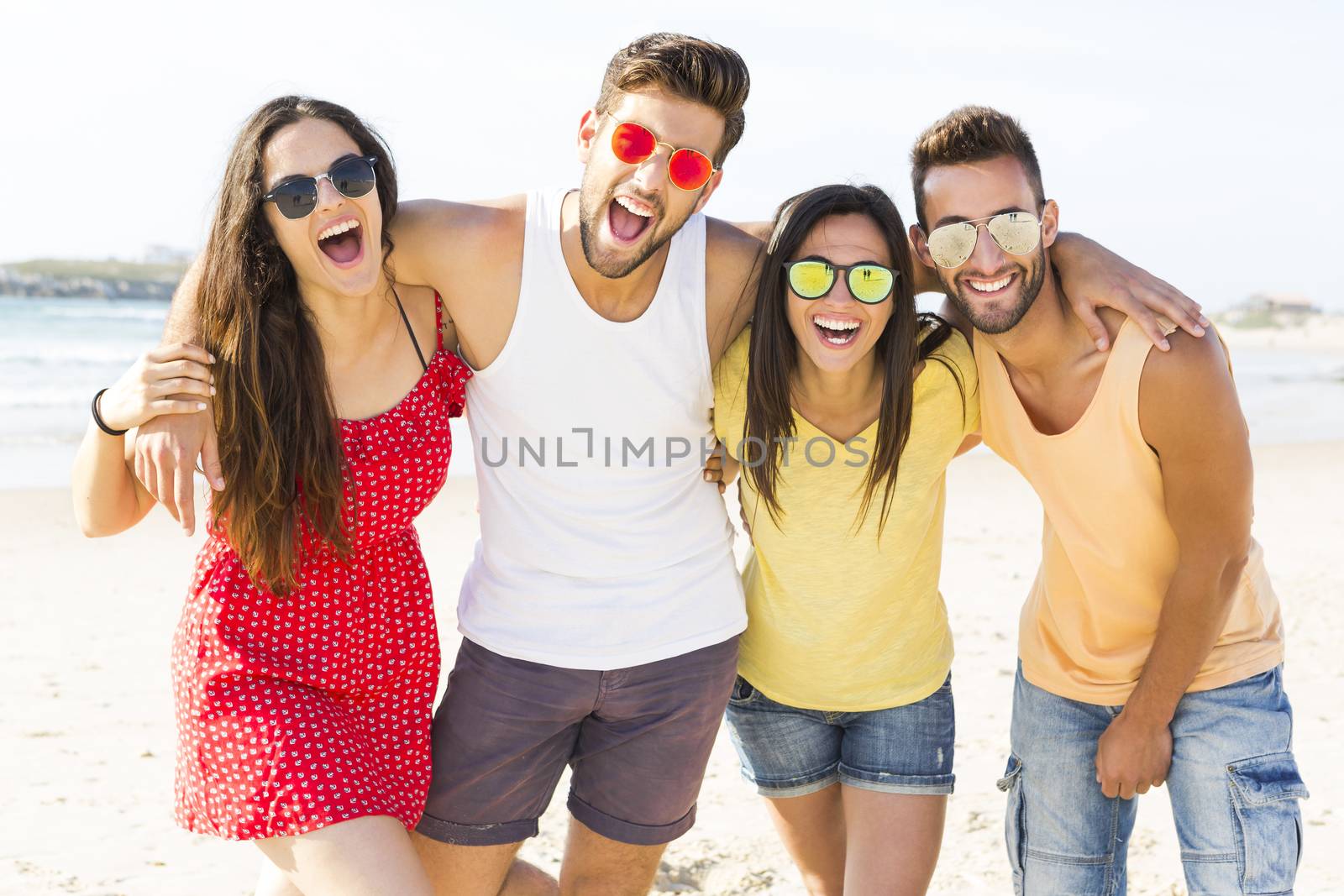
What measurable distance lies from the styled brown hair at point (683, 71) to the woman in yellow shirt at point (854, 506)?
16.0 inches

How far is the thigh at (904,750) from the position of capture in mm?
3465

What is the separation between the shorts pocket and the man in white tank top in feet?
0.51

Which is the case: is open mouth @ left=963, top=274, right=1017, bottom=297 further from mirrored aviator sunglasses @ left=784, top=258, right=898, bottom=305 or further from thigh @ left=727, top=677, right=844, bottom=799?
thigh @ left=727, top=677, right=844, bottom=799

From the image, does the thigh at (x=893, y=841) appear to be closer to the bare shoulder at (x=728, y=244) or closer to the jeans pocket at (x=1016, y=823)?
the jeans pocket at (x=1016, y=823)

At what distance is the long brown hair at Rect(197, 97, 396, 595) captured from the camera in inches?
116

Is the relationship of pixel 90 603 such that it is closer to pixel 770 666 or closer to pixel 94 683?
pixel 94 683

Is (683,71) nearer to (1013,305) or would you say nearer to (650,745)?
(1013,305)

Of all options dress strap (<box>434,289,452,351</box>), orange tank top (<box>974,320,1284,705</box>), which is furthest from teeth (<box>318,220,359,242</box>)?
orange tank top (<box>974,320,1284,705</box>)

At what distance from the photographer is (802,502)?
134 inches

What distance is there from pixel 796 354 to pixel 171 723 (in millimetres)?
4531

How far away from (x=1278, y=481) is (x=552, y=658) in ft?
39.8

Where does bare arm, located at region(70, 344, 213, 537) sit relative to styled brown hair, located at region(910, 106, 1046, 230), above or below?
below

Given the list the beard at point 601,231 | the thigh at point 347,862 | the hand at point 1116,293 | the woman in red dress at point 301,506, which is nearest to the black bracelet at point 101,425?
the woman in red dress at point 301,506

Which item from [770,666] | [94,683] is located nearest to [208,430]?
[770,666]
